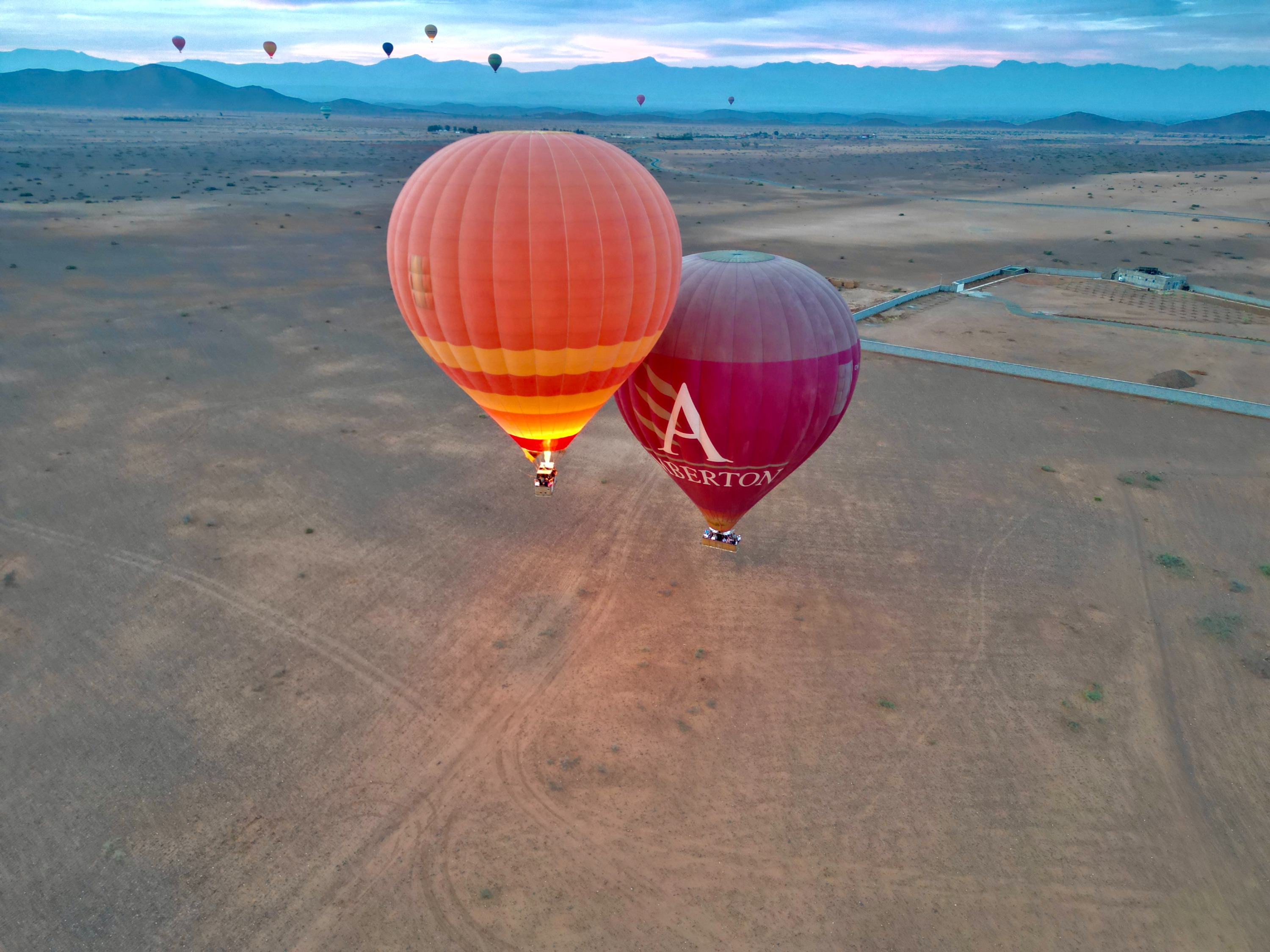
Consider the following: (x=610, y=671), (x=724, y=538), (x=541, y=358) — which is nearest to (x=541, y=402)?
(x=541, y=358)

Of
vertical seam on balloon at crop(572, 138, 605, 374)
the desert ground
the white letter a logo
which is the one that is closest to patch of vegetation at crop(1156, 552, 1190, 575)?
the desert ground

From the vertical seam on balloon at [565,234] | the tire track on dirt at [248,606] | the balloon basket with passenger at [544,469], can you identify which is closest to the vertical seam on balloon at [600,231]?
the vertical seam on balloon at [565,234]

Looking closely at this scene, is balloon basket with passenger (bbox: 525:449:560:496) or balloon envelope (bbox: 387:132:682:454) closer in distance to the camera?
balloon envelope (bbox: 387:132:682:454)

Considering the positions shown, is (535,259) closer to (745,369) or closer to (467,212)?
(467,212)

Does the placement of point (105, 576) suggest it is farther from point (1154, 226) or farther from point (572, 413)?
point (1154, 226)

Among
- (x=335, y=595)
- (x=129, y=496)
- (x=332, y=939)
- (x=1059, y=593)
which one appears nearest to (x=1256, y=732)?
(x=1059, y=593)

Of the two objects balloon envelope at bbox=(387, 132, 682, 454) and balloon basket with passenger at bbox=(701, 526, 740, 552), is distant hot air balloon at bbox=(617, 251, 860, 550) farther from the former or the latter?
balloon basket with passenger at bbox=(701, 526, 740, 552)
